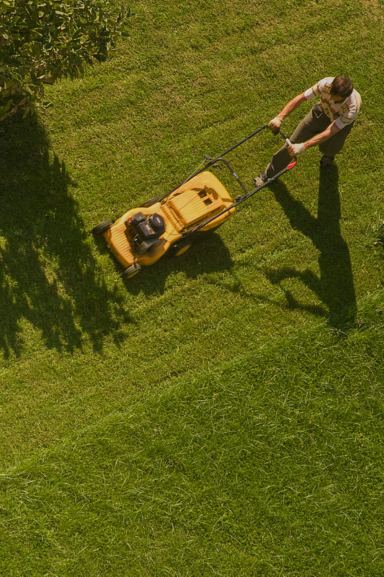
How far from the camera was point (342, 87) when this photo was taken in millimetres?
4625

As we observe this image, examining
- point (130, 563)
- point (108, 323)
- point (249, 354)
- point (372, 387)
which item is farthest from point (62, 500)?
point (372, 387)

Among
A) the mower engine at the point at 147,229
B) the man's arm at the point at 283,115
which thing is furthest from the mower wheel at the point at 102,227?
the man's arm at the point at 283,115

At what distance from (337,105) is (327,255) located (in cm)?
185

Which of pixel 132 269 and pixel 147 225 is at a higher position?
pixel 147 225

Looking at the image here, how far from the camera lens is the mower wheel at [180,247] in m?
5.55

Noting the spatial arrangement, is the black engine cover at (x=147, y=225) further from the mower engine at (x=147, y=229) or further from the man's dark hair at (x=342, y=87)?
the man's dark hair at (x=342, y=87)

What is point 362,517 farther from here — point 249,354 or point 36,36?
point 36,36

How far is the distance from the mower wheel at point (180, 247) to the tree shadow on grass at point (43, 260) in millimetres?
884

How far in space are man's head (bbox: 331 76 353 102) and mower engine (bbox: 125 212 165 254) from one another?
2.17 meters

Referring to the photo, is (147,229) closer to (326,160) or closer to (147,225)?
(147,225)

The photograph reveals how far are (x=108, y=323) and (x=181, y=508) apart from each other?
2.22 metres

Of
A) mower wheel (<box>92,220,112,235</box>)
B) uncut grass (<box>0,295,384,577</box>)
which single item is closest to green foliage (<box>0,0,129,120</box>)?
mower wheel (<box>92,220,112,235</box>)

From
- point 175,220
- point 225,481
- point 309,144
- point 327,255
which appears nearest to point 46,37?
point 175,220

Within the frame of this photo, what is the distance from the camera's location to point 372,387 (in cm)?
575
